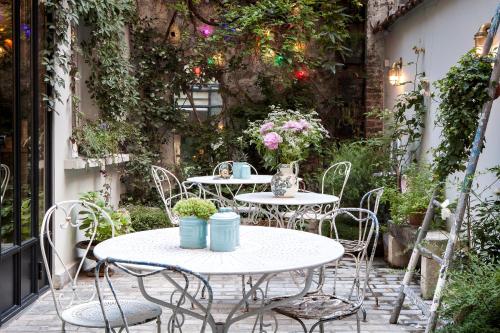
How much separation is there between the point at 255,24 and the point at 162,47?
1315 mm

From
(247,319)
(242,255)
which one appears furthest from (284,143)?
(242,255)

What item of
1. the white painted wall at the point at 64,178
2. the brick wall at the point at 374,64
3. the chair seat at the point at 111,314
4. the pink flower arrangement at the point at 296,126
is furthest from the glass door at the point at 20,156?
the brick wall at the point at 374,64

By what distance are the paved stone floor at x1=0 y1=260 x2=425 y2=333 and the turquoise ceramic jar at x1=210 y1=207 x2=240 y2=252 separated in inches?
61.0

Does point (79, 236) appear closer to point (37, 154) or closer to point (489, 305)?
point (37, 154)

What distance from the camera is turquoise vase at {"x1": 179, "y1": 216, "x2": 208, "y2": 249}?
9.05 ft

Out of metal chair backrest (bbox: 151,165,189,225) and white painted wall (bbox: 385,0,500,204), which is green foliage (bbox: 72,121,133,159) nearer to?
metal chair backrest (bbox: 151,165,189,225)

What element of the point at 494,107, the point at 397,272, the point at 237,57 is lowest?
the point at 397,272

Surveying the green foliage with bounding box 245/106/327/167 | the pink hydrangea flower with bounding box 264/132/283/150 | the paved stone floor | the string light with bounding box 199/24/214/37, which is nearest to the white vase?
the green foliage with bounding box 245/106/327/167

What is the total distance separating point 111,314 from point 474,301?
6.00 feet

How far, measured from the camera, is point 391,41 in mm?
8219

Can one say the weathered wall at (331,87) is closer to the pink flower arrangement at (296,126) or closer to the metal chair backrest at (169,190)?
the metal chair backrest at (169,190)

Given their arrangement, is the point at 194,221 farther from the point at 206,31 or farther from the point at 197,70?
the point at 206,31

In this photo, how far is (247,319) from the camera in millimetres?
4402

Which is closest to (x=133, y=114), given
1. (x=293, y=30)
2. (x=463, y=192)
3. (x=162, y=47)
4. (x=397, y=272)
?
(x=162, y=47)
